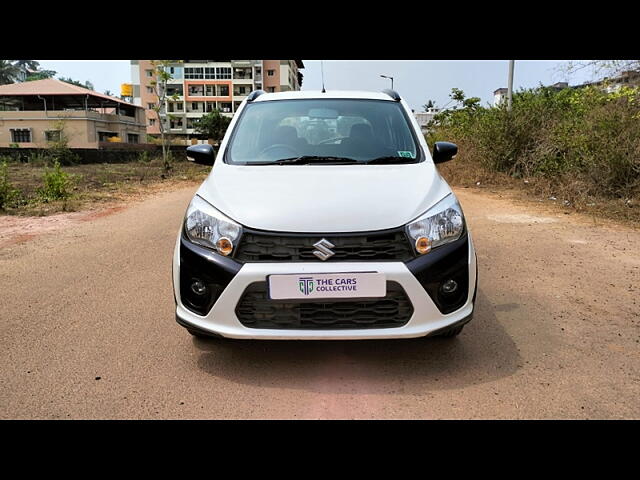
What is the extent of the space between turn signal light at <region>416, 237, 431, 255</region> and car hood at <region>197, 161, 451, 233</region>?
126mm

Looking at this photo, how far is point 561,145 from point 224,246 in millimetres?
10350

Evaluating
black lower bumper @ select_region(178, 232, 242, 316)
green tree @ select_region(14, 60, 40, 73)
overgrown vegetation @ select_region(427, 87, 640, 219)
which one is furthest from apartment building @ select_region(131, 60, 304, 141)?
black lower bumper @ select_region(178, 232, 242, 316)

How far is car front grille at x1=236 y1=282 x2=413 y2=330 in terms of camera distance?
2850 mm

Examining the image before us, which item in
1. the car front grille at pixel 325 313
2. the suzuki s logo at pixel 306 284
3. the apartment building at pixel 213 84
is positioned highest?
the apartment building at pixel 213 84

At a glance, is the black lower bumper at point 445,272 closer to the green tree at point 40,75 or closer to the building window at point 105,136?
the building window at point 105,136

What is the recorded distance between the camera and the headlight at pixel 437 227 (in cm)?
290

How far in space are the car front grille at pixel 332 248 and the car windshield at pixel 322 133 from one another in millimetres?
1067

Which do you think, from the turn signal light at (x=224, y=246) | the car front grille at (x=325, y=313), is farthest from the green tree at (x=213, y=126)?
the car front grille at (x=325, y=313)

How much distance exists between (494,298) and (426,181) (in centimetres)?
167

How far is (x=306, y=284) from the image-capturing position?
279 centimetres

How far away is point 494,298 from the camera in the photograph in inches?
179

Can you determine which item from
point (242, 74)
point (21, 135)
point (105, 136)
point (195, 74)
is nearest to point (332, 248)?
point (21, 135)

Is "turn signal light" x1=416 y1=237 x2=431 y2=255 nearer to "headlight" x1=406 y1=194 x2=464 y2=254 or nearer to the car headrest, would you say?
"headlight" x1=406 y1=194 x2=464 y2=254
